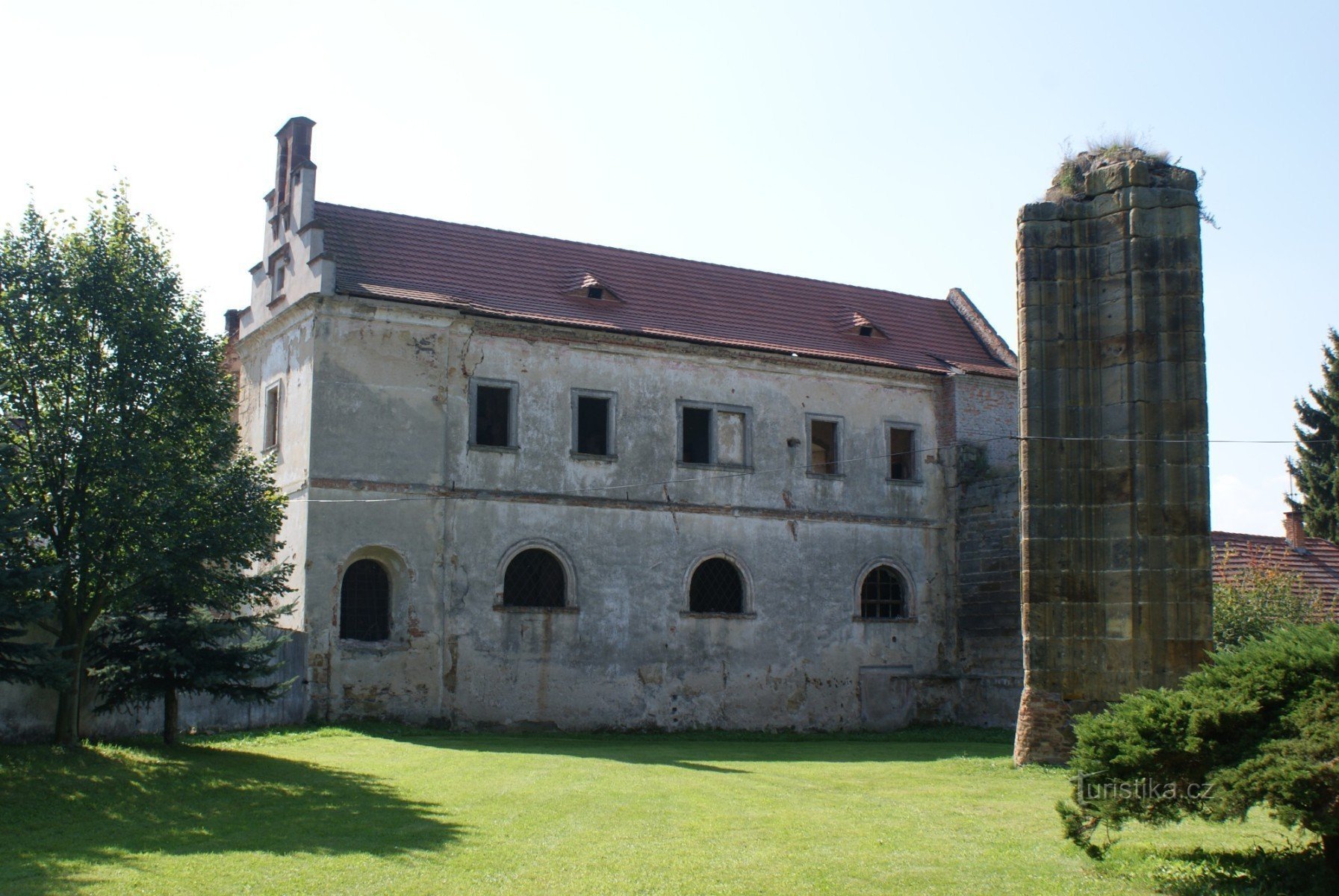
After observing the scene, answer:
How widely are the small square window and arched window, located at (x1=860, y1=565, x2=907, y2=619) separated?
12419 mm

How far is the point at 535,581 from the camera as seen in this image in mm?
24672

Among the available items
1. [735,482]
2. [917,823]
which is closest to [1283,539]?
[735,482]

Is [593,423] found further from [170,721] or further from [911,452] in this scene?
[170,721]

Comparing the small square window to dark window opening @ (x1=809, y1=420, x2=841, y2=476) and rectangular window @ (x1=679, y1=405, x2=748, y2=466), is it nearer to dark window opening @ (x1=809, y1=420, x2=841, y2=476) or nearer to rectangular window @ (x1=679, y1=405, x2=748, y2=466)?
rectangular window @ (x1=679, y1=405, x2=748, y2=466)

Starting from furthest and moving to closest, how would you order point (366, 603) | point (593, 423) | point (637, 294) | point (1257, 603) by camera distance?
point (637, 294)
point (1257, 603)
point (593, 423)
point (366, 603)

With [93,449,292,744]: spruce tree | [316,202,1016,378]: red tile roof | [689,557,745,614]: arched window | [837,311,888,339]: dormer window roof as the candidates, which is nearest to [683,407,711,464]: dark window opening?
[316,202,1016,378]: red tile roof

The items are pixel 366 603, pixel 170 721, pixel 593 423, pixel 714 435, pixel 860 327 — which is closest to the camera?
pixel 170 721

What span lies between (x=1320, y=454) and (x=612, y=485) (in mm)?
23445

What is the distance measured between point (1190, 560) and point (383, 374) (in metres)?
14.4

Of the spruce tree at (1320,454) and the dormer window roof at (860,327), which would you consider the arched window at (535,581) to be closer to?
the dormer window roof at (860,327)

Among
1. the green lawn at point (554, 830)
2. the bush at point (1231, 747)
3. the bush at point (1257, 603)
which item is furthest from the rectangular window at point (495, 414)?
the bush at point (1231, 747)

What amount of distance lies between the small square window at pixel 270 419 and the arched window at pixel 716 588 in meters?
8.58

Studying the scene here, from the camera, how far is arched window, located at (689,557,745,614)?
86.3 ft

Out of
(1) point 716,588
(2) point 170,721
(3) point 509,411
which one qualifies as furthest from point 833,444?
(2) point 170,721
